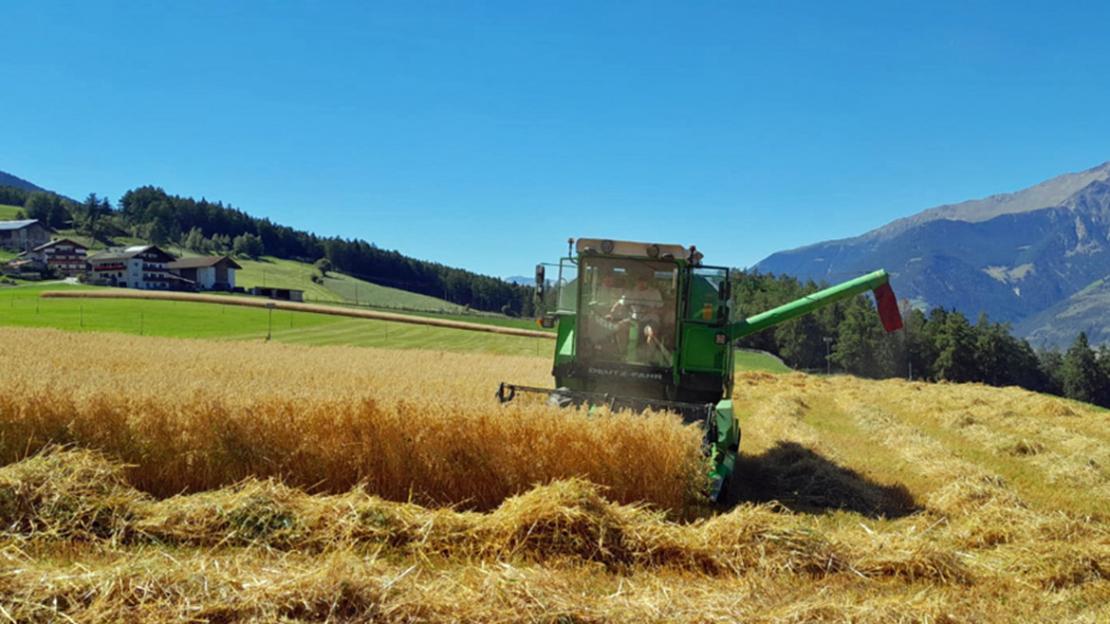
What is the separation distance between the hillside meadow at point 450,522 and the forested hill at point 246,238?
11468cm

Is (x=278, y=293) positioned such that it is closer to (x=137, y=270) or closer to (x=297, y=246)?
(x=137, y=270)

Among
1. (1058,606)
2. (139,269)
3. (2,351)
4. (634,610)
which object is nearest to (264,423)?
Result: (634,610)

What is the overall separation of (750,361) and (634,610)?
2119 inches

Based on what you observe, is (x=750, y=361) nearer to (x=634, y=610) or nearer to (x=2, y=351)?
(x=2, y=351)

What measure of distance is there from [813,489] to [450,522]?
5.02m

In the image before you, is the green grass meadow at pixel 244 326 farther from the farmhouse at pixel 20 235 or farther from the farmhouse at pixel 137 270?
the farmhouse at pixel 20 235

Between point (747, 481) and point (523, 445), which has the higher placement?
point (523, 445)

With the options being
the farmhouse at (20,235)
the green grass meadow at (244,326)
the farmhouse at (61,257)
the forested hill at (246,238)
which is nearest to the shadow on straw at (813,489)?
the green grass meadow at (244,326)

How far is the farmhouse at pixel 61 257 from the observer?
93944 millimetres

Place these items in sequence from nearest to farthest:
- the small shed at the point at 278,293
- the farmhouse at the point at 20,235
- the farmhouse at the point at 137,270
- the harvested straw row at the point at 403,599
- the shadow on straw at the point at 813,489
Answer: the harvested straw row at the point at 403,599 → the shadow on straw at the point at 813,489 → the small shed at the point at 278,293 → the farmhouse at the point at 137,270 → the farmhouse at the point at 20,235

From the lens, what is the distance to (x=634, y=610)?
4.34m

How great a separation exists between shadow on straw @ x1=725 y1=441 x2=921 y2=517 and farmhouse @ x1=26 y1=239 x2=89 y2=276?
104 metres

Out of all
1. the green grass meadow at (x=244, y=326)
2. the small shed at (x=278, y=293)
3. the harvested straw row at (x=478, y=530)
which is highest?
the small shed at (x=278, y=293)

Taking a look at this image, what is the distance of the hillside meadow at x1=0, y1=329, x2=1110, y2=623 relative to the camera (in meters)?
4.33
